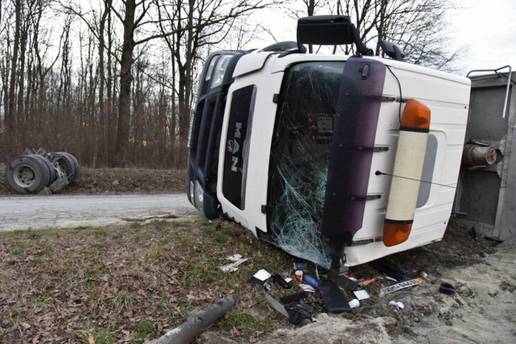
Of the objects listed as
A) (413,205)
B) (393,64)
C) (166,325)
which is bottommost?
(166,325)

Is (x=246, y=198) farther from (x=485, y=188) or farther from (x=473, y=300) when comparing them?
(x=485, y=188)

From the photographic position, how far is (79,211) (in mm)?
6270

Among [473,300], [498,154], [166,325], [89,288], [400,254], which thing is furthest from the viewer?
[498,154]

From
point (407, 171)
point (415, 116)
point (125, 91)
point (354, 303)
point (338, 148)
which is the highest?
point (125, 91)

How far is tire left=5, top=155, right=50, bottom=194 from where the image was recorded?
8.79m

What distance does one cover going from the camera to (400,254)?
457 cm

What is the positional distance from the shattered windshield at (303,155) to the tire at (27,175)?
267 inches

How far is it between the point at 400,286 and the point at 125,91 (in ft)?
38.6

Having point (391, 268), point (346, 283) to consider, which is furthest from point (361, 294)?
point (391, 268)

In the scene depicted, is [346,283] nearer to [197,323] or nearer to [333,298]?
[333,298]

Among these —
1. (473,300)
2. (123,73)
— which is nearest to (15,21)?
(123,73)

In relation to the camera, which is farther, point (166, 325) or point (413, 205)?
point (413, 205)

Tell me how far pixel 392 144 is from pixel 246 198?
1.37 metres

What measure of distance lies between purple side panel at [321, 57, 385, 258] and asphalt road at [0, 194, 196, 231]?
3.20 meters
